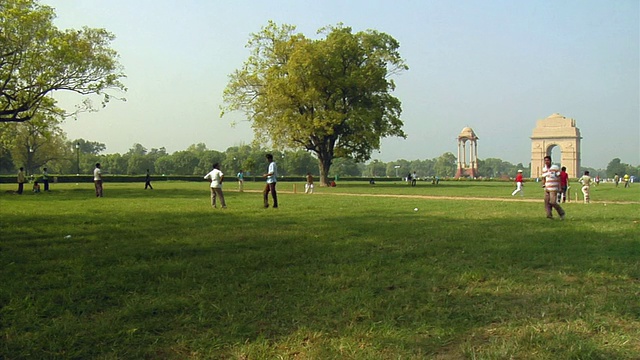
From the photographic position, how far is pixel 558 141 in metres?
100

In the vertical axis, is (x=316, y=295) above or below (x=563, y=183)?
below

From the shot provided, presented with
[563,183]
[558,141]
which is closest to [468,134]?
[558,141]

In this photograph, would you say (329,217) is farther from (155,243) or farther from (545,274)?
(545,274)

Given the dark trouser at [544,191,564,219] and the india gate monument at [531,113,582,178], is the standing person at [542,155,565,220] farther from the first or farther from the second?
the india gate monument at [531,113,582,178]

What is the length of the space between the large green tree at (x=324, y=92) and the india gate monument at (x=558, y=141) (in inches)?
2747

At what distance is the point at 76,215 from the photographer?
12.0 meters

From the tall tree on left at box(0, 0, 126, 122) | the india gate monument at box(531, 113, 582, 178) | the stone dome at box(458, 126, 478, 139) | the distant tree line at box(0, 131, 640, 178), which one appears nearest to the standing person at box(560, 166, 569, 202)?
the tall tree on left at box(0, 0, 126, 122)

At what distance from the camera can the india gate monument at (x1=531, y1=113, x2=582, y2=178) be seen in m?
98.2

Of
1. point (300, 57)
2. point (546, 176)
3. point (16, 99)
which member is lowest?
point (546, 176)

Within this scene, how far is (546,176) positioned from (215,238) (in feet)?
25.9

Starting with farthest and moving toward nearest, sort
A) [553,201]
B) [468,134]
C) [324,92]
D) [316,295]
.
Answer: [468,134], [324,92], [553,201], [316,295]

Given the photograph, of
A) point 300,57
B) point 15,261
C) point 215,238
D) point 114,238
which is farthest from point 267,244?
point 300,57

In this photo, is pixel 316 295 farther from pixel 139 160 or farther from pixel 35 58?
pixel 139 160

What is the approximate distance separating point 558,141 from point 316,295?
107 m
